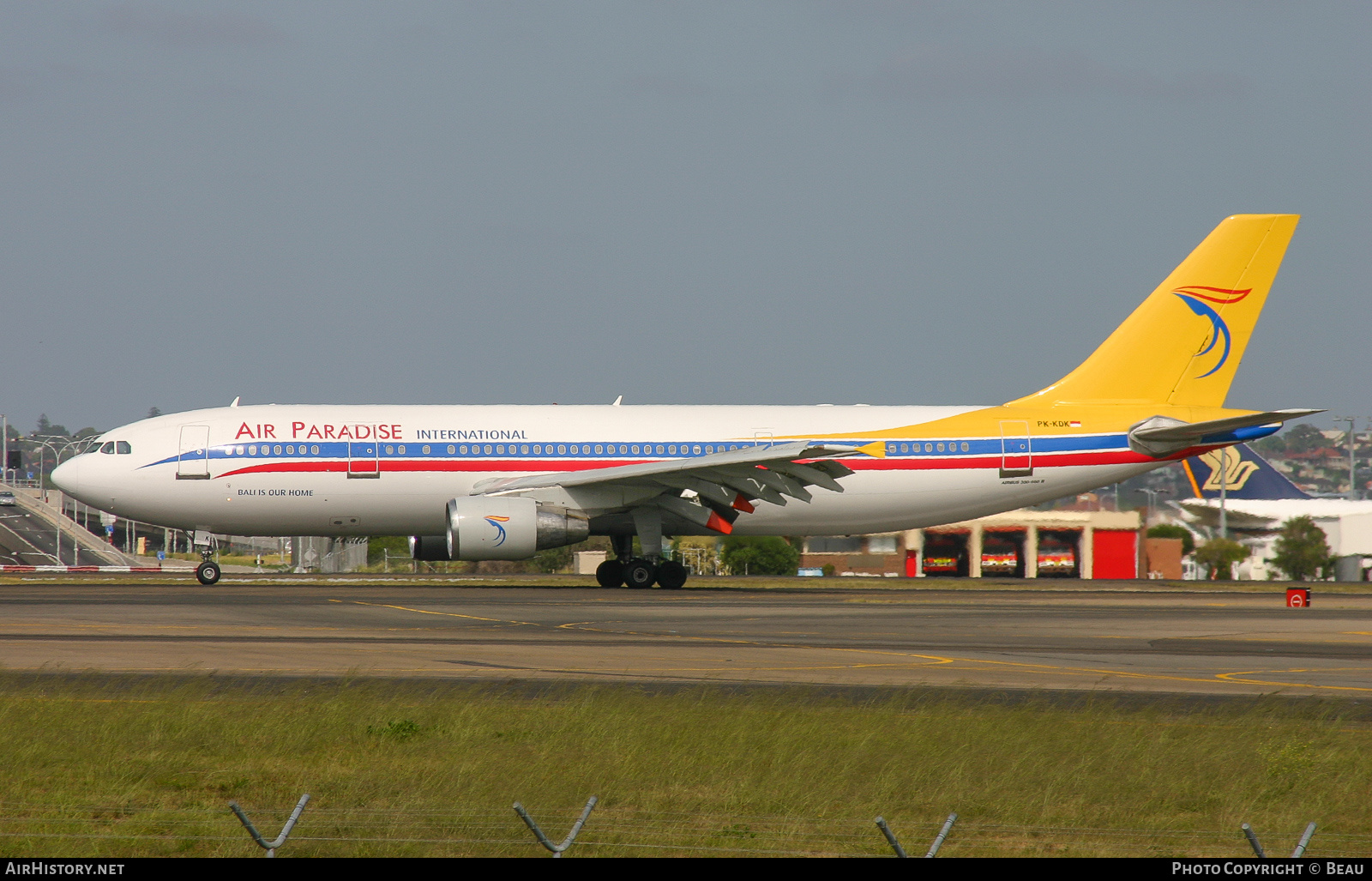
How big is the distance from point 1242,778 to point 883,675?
672cm

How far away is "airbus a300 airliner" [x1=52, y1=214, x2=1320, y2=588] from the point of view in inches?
1359

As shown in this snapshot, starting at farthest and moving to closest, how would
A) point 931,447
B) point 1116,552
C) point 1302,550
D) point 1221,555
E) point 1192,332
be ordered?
point 1302,550 → point 1221,555 → point 1116,552 → point 1192,332 → point 931,447

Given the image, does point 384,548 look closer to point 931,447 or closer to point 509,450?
point 509,450

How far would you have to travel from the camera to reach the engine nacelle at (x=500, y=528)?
32.9m

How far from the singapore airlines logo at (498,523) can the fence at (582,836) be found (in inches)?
908

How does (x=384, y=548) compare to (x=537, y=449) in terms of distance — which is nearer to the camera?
(x=537, y=449)

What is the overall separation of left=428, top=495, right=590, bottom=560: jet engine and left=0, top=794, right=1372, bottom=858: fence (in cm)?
2302

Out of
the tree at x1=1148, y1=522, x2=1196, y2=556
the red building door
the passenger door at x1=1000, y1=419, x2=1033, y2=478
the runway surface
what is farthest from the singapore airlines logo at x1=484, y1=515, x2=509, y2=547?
A: the tree at x1=1148, y1=522, x2=1196, y2=556

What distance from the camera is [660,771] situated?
11.3 meters

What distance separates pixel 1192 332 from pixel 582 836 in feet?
110

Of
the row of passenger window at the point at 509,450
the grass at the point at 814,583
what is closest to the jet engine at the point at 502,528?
the row of passenger window at the point at 509,450

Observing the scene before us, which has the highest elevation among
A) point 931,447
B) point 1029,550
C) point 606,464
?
point 931,447

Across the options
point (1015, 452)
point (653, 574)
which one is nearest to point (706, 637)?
point (653, 574)

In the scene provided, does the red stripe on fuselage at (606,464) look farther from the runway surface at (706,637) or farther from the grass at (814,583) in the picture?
the grass at (814,583)
